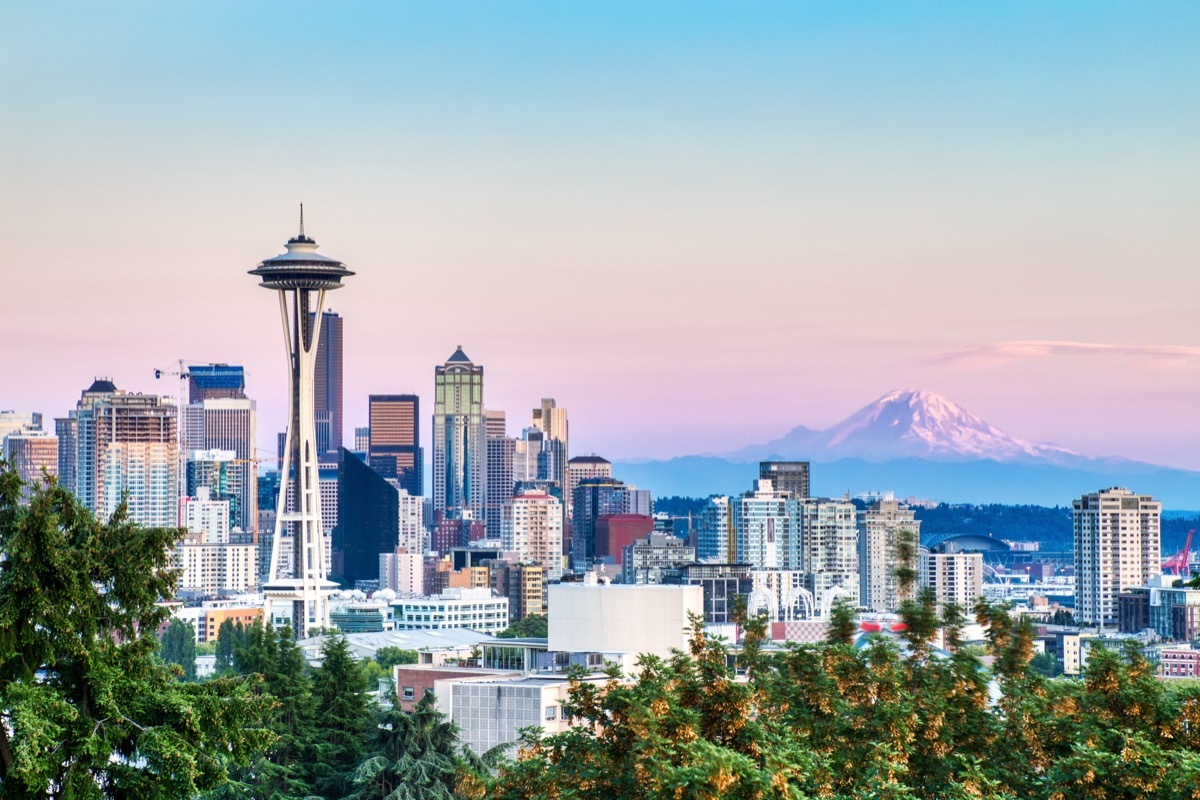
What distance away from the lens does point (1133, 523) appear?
19912 cm

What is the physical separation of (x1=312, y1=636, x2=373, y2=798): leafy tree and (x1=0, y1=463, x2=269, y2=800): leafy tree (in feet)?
73.0

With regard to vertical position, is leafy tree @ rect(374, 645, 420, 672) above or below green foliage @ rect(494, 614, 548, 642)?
below

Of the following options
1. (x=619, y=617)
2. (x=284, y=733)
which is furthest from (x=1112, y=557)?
(x=284, y=733)

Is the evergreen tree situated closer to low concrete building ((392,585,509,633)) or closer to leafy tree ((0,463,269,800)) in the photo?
leafy tree ((0,463,269,800))

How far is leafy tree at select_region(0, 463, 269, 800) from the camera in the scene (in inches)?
815

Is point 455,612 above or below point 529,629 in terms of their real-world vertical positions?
below

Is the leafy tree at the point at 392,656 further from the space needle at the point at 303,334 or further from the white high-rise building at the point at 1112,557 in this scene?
the white high-rise building at the point at 1112,557

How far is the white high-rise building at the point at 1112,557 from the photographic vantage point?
7667 inches

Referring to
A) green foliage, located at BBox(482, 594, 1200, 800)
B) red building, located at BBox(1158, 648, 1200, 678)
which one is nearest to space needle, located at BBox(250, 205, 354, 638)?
red building, located at BBox(1158, 648, 1200, 678)

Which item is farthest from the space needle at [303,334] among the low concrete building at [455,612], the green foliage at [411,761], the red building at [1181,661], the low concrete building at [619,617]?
the green foliage at [411,761]

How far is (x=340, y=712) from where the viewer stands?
154 feet

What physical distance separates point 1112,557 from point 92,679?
602ft

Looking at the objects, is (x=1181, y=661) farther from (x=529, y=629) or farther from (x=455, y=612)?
(x=455, y=612)

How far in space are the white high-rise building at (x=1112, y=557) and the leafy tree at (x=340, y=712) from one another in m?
153
